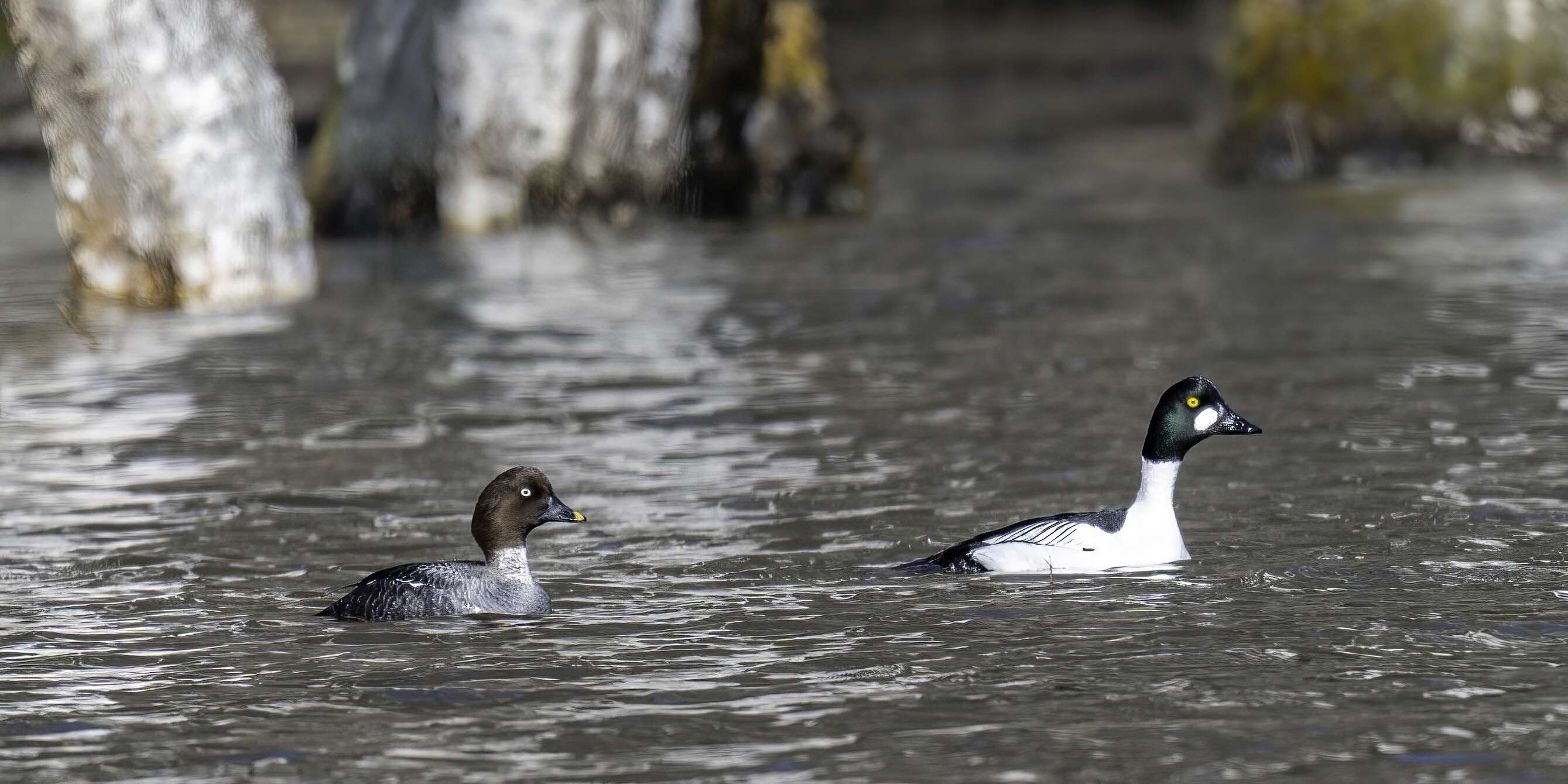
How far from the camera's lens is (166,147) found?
52.7 feet

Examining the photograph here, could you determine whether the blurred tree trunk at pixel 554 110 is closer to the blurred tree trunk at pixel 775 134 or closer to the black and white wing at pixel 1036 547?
the blurred tree trunk at pixel 775 134

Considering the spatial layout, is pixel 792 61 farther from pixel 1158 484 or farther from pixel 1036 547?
pixel 1036 547

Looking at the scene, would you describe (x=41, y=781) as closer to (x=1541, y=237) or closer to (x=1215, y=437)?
(x=1215, y=437)

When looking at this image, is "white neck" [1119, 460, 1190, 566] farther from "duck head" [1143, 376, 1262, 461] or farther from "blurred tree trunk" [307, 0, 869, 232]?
"blurred tree trunk" [307, 0, 869, 232]

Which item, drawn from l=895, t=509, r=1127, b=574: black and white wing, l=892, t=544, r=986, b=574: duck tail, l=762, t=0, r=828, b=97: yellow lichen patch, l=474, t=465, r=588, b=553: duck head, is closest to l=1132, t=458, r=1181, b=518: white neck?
l=895, t=509, r=1127, b=574: black and white wing

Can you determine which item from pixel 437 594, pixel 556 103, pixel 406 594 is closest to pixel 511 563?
pixel 437 594

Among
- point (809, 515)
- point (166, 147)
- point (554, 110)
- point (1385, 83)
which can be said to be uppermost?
point (166, 147)

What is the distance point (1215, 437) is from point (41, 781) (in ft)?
21.7

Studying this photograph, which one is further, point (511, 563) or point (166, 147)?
point (166, 147)

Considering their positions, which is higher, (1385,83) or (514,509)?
(1385,83)

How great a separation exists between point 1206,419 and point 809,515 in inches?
69.7

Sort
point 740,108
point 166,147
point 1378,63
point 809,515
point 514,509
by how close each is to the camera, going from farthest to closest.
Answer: point 1378,63, point 740,108, point 166,147, point 809,515, point 514,509

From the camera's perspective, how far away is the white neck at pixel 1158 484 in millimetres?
8430

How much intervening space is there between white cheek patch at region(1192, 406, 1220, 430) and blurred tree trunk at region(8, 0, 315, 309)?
30.3ft
